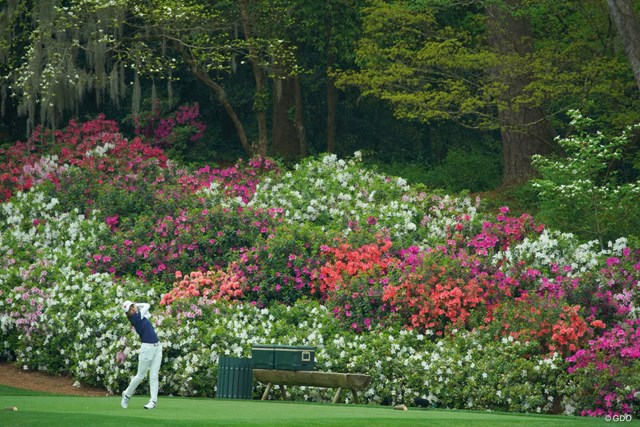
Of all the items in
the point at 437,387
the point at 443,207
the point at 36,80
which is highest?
the point at 36,80

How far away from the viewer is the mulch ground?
1978 centimetres

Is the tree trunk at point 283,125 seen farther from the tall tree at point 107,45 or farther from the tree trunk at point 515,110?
the tree trunk at point 515,110

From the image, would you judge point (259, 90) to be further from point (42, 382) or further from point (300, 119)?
point (42, 382)

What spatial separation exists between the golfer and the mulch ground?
4.57 metres

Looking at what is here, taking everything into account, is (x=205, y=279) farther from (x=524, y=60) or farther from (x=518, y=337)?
(x=524, y=60)

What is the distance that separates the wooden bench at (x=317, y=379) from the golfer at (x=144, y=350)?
2314 millimetres

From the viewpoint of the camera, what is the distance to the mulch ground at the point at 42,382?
19.8m

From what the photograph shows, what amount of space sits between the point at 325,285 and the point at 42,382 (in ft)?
16.6

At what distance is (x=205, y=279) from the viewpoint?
21734mm

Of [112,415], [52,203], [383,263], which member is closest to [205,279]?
[383,263]

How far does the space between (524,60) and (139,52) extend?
29.8ft

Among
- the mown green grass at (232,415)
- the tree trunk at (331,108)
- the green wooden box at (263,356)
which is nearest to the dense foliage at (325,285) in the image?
the green wooden box at (263,356)

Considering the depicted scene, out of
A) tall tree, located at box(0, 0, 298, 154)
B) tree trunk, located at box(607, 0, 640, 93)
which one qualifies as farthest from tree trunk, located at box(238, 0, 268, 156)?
tree trunk, located at box(607, 0, 640, 93)

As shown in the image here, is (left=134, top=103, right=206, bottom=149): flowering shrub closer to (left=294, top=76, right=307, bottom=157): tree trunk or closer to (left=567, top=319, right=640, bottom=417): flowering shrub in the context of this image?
(left=294, top=76, right=307, bottom=157): tree trunk
